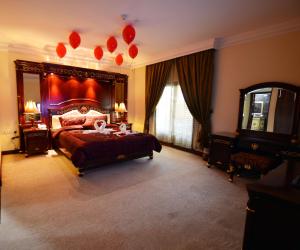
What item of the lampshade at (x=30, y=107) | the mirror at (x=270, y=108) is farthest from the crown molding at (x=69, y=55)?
the mirror at (x=270, y=108)

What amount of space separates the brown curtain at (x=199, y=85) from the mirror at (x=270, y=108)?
2.73 feet

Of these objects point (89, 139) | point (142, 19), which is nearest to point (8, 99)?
point (89, 139)

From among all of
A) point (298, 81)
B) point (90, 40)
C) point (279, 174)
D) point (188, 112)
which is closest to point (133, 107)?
point (188, 112)

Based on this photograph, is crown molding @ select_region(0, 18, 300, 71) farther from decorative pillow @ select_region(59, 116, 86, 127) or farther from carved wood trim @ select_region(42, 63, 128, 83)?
decorative pillow @ select_region(59, 116, 86, 127)

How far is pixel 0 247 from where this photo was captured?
1708 millimetres

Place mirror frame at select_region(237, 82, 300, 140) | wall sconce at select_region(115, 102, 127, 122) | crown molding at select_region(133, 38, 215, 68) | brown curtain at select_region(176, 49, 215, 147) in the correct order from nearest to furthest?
mirror frame at select_region(237, 82, 300, 140)
crown molding at select_region(133, 38, 215, 68)
brown curtain at select_region(176, 49, 215, 147)
wall sconce at select_region(115, 102, 127, 122)

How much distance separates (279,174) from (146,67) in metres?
5.24

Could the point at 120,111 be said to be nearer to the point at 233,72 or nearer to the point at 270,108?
the point at 233,72

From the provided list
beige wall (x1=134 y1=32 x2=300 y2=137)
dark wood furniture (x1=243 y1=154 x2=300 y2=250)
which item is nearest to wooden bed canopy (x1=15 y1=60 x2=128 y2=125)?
beige wall (x1=134 y1=32 x2=300 y2=137)

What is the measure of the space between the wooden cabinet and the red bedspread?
123cm

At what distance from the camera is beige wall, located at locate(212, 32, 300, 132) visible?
3186 millimetres

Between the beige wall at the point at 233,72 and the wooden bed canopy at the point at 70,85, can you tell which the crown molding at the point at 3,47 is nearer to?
the beige wall at the point at 233,72

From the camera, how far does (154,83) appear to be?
5684 mm

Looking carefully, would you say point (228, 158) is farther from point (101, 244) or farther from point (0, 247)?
point (0, 247)
